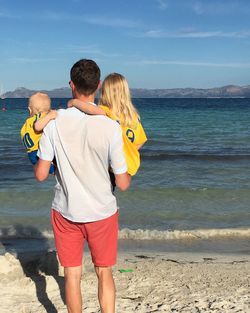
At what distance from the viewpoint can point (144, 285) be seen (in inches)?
187

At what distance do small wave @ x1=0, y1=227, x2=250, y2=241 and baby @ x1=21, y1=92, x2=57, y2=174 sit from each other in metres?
4.25

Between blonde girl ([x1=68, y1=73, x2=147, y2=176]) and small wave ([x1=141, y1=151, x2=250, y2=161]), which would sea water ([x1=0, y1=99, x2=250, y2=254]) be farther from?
blonde girl ([x1=68, y1=73, x2=147, y2=176])

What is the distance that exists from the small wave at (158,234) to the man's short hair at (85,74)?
4615mm


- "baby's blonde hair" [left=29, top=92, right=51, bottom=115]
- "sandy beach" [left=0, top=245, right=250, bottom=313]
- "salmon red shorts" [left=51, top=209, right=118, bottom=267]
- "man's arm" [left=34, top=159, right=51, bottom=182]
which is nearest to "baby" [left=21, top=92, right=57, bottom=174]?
"baby's blonde hair" [left=29, top=92, right=51, bottom=115]

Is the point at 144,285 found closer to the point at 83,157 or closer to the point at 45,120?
the point at 83,157

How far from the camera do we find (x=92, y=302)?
4.23 meters

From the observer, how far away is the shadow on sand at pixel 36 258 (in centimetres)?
452

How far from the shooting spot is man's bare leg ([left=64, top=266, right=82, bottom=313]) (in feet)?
10.8

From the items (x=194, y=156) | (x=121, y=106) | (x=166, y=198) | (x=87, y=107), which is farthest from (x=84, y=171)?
(x=194, y=156)

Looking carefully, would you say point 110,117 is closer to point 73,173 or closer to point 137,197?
point 73,173

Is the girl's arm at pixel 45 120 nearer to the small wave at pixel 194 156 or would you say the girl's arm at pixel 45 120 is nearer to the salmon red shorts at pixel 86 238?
the salmon red shorts at pixel 86 238

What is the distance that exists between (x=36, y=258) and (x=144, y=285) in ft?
4.61

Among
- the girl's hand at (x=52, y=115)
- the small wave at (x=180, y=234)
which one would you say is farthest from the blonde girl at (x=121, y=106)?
the small wave at (x=180, y=234)

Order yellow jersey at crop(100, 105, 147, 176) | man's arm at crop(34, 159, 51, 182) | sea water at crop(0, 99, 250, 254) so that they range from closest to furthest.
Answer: man's arm at crop(34, 159, 51, 182) → yellow jersey at crop(100, 105, 147, 176) → sea water at crop(0, 99, 250, 254)
